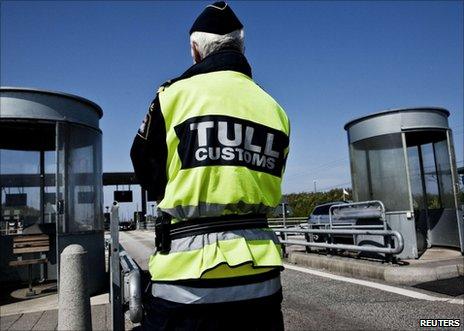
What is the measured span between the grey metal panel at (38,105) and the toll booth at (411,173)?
23.4 feet

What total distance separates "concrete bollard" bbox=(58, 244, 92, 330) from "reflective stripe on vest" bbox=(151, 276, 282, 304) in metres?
1.77

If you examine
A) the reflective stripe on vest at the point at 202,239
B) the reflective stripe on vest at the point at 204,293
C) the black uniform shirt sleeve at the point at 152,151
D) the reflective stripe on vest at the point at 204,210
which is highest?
the black uniform shirt sleeve at the point at 152,151

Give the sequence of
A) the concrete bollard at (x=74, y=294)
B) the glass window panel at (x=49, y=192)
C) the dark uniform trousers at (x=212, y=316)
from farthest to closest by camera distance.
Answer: the glass window panel at (x=49, y=192) → the concrete bollard at (x=74, y=294) → the dark uniform trousers at (x=212, y=316)

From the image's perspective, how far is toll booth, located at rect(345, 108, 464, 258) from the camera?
1001 cm

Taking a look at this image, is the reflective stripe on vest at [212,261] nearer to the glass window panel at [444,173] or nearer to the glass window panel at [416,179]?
the glass window panel at [416,179]

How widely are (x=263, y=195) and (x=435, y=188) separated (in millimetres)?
10746

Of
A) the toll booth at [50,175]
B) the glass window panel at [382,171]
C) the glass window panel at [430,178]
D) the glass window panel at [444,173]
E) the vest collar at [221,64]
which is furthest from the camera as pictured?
the glass window panel at [430,178]

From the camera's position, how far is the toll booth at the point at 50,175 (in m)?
7.14

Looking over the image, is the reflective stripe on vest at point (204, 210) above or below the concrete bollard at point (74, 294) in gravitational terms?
above

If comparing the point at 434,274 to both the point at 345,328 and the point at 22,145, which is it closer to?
the point at 345,328

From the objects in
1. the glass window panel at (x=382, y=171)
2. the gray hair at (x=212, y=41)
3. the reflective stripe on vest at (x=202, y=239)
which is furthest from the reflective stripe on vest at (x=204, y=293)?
the glass window panel at (x=382, y=171)

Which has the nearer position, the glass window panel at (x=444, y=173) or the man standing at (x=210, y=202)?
the man standing at (x=210, y=202)

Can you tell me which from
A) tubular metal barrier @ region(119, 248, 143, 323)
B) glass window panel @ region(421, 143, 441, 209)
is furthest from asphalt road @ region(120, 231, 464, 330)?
glass window panel @ region(421, 143, 441, 209)

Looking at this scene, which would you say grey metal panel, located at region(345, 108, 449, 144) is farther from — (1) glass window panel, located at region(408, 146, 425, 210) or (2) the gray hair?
(2) the gray hair
